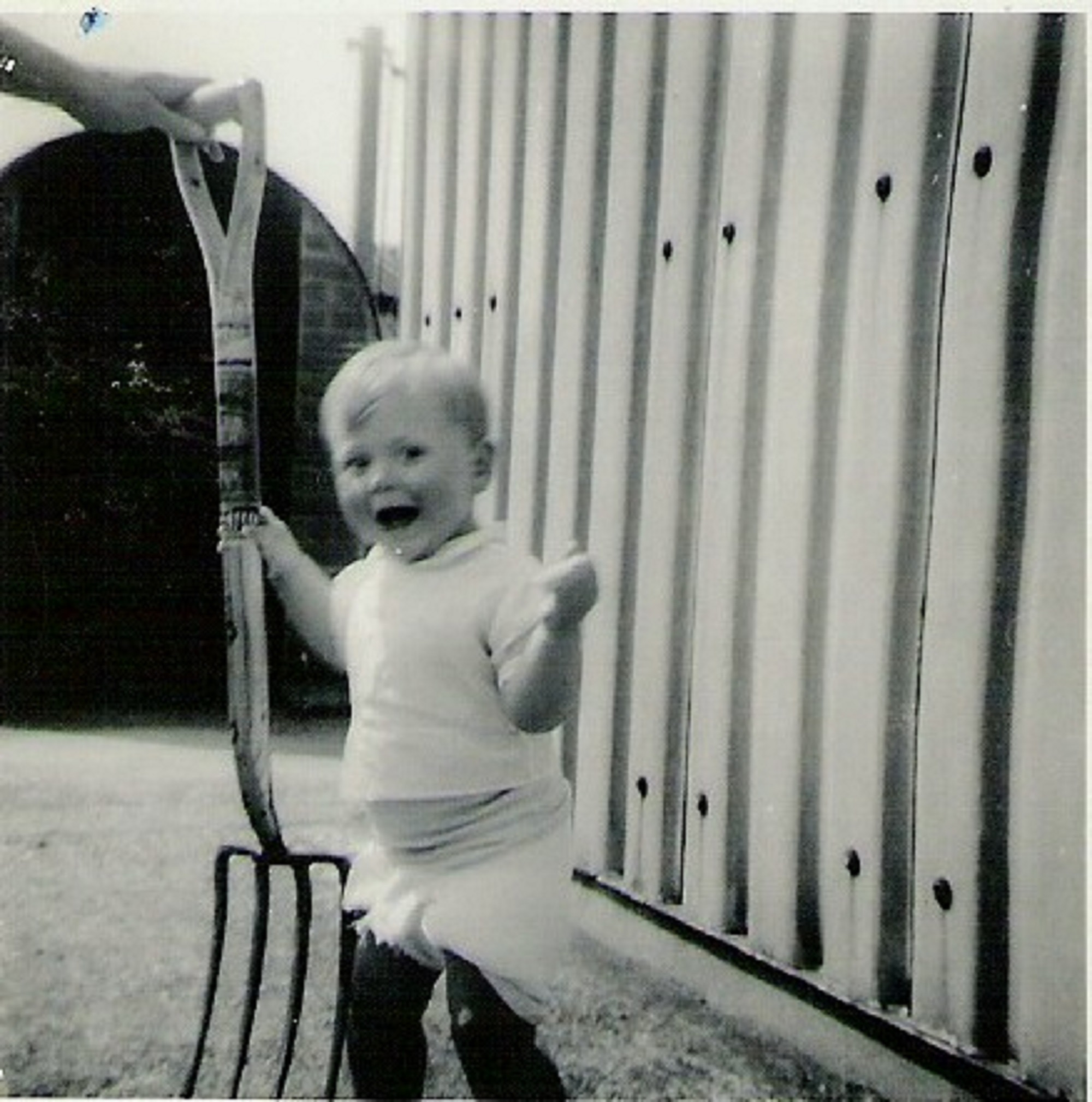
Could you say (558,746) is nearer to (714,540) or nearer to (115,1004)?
(714,540)

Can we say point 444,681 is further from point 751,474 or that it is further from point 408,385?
point 751,474

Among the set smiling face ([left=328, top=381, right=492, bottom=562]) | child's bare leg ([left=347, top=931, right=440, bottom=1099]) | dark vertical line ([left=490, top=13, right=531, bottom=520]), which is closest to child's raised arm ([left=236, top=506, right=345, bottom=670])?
smiling face ([left=328, top=381, right=492, bottom=562])

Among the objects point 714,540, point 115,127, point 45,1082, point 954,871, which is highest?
point 115,127

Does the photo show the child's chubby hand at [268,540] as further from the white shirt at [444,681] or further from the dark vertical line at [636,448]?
the dark vertical line at [636,448]

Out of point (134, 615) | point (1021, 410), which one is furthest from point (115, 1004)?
point (1021, 410)

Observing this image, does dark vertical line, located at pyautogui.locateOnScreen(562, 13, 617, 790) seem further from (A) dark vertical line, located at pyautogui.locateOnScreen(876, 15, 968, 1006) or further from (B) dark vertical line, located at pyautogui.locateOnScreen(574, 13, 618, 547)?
(A) dark vertical line, located at pyautogui.locateOnScreen(876, 15, 968, 1006)

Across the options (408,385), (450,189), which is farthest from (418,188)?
(408,385)

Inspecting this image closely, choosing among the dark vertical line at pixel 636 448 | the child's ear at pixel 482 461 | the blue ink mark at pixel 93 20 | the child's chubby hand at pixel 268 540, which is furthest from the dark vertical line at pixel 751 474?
the blue ink mark at pixel 93 20

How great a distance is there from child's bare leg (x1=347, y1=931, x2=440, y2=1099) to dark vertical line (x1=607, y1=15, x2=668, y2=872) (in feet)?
1.48

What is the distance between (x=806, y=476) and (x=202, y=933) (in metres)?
0.76

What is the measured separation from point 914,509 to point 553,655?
0.39 meters

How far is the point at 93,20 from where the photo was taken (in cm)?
124

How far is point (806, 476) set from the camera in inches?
47.6

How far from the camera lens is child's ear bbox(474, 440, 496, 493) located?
101 centimetres
